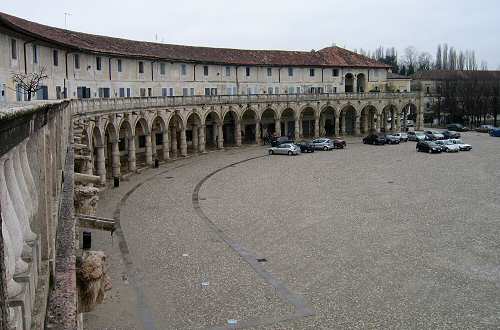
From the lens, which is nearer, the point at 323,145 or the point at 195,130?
the point at 195,130

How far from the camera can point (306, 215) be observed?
2731 centimetres

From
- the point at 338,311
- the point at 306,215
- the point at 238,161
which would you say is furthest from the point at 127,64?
the point at 338,311

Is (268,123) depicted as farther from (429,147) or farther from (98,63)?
(98,63)

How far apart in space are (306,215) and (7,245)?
939 inches

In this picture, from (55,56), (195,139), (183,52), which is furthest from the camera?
(183,52)

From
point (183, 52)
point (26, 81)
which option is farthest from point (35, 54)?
point (183, 52)

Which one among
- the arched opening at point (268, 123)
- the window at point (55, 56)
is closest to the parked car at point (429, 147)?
the arched opening at point (268, 123)

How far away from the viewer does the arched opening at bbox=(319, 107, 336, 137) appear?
237 feet

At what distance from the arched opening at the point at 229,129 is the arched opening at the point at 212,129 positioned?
143 cm

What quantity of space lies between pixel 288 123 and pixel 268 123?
10.5 ft

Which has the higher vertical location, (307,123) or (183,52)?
(183,52)

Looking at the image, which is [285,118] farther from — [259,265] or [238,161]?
[259,265]

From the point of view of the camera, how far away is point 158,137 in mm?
57438

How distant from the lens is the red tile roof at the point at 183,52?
3696cm
